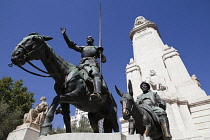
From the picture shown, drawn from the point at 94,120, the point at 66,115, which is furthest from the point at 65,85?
the point at 94,120

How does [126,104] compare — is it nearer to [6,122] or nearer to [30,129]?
[30,129]

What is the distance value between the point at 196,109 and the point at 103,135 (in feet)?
43.1

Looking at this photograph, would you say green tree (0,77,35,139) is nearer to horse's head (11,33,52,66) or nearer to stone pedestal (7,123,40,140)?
stone pedestal (7,123,40,140)

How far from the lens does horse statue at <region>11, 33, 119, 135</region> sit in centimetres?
377

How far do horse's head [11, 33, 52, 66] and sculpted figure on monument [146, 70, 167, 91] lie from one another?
13.3 meters

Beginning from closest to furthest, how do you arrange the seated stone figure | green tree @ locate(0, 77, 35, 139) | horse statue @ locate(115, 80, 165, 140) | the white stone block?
1. the white stone block
2. horse statue @ locate(115, 80, 165, 140)
3. the seated stone figure
4. green tree @ locate(0, 77, 35, 139)

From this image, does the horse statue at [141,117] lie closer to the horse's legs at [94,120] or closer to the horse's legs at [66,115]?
the horse's legs at [94,120]

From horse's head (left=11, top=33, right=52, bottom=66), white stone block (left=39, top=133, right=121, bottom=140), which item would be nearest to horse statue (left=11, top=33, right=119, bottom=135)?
horse's head (left=11, top=33, right=52, bottom=66)

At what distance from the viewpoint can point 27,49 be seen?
3.82 metres

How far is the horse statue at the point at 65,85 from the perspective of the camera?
377cm

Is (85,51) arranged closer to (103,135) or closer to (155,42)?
(103,135)

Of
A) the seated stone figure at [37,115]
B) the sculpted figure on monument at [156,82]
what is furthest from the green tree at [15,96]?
the sculpted figure on monument at [156,82]

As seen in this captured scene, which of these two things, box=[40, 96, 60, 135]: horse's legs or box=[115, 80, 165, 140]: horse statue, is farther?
box=[115, 80, 165, 140]: horse statue

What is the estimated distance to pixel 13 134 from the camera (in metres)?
6.45
